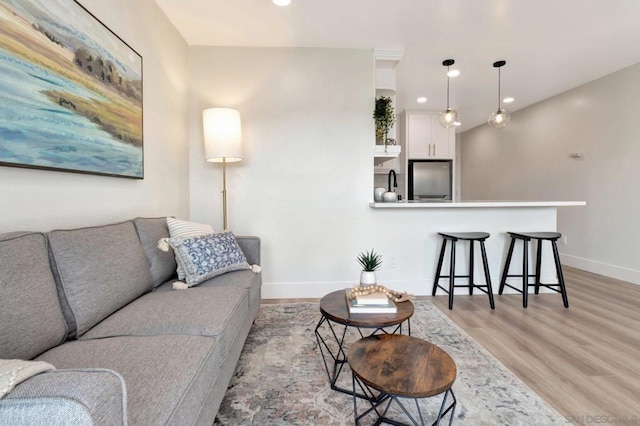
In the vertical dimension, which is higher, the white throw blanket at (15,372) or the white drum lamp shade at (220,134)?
the white drum lamp shade at (220,134)

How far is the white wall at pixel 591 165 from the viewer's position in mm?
3389

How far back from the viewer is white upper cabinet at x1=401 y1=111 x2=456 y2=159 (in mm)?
5273

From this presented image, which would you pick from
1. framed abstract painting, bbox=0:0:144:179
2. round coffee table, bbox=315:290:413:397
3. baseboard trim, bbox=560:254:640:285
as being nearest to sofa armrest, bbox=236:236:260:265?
round coffee table, bbox=315:290:413:397

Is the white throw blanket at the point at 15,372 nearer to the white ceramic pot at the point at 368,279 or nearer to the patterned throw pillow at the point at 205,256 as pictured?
the patterned throw pillow at the point at 205,256

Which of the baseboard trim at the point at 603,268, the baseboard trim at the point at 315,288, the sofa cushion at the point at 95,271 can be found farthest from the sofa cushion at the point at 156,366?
the baseboard trim at the point at 603,268

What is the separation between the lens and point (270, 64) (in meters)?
2.97

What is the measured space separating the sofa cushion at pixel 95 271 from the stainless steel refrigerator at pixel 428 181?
465 centimetres

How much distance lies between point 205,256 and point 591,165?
482 centimetres

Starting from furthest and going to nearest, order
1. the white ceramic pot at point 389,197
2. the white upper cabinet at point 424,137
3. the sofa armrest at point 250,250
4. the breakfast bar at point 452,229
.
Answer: the white upper cabinet at point 424,137
the breakfast bar at point 452,229
the white ceramic pot at point 389,197
the sofa armrest at point 250,250

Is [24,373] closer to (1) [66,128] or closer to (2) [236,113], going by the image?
(1) [66,128]

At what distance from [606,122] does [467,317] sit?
328cm

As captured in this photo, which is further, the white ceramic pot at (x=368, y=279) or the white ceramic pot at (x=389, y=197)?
the white ceramic pot at (x=389, y=197)

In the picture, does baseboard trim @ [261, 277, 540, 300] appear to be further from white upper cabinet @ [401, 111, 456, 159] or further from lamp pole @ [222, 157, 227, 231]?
white upper cabinet @ [401, 111, 456, 159]

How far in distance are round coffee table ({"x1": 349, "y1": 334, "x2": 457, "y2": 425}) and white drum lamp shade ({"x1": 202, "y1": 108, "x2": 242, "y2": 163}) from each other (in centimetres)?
200
